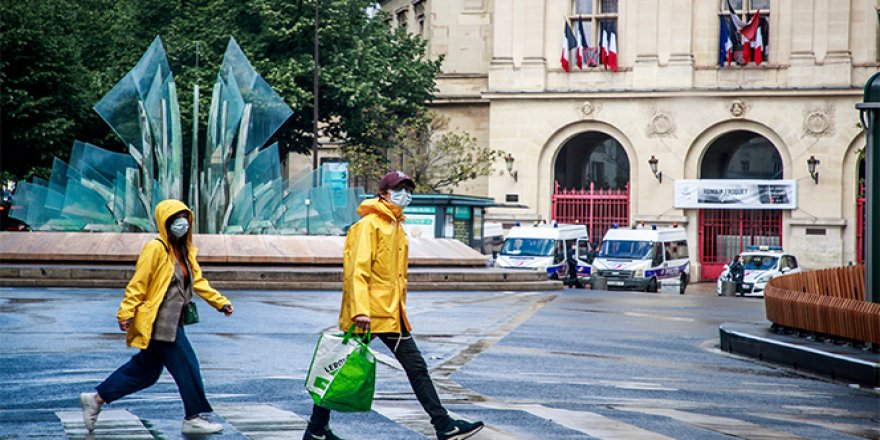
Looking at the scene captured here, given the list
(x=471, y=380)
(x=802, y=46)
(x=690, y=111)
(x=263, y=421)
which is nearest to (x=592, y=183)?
(x=690, y=111)

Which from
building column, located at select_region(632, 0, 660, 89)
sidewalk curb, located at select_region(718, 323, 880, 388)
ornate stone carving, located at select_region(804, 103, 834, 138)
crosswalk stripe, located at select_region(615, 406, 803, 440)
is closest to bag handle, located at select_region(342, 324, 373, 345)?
crosswalk stripe, located at select_region(615, 406, 803, 440)

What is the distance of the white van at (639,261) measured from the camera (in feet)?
129

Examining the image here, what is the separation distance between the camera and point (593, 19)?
51.9 meters

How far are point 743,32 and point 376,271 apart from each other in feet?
137

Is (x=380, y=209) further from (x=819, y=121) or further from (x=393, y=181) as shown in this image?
(x=819, y=121)

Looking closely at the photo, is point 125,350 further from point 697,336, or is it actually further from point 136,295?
point 697,336

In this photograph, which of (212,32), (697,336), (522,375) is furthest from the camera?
(212,32)

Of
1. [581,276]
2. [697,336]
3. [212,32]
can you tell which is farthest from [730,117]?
[697,336]

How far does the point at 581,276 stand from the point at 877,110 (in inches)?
996

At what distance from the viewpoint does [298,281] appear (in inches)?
1078

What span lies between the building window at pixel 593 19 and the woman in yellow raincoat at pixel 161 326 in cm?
4307

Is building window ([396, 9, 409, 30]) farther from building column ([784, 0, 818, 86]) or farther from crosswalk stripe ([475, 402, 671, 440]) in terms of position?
crosswalk stripe ([475, 402, 671, 440])

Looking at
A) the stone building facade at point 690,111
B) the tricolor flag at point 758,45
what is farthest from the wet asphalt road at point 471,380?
the tricolor flag at point 758,45

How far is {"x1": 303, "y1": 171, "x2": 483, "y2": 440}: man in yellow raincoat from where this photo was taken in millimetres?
8562
